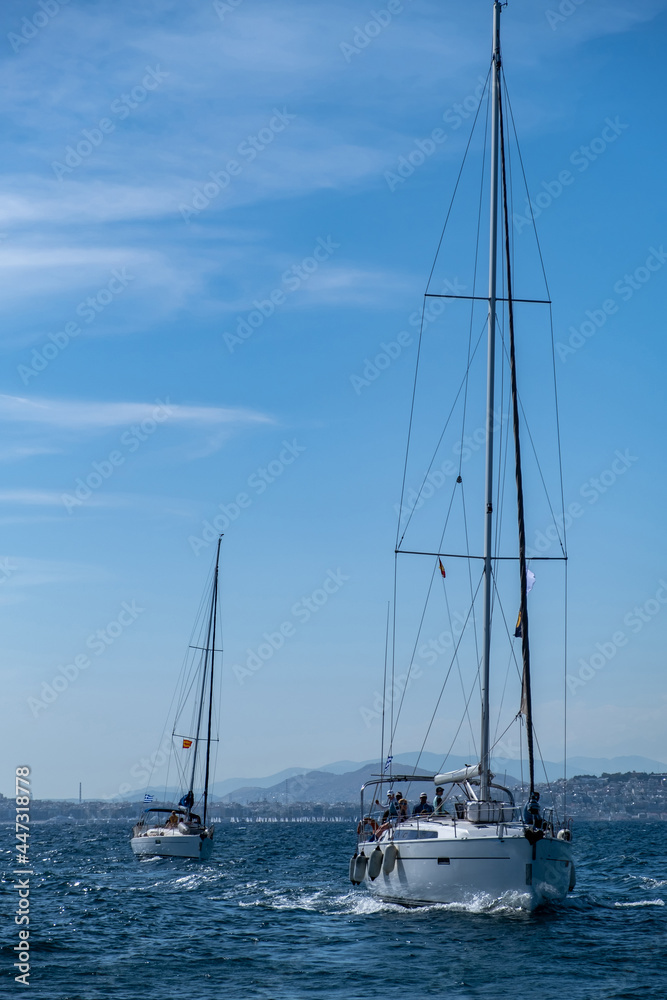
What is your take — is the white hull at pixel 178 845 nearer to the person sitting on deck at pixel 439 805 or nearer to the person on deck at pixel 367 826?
the person on deck at pixel 367 826

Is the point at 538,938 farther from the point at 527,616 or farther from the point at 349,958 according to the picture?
the point at 527,616

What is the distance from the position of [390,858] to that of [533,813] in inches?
200

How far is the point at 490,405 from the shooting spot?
3438cm

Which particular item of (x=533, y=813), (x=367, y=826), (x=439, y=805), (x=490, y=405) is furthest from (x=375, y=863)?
(x=490, y=405)

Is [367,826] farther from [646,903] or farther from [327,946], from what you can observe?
[327,946]

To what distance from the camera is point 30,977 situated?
23359mm

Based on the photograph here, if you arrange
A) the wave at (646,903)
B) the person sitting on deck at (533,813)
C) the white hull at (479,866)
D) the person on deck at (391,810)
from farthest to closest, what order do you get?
the wave at (646,903)
the person on deck at (391,810)
the person sitting on deck at (533,813)
the white hull at (479,866)

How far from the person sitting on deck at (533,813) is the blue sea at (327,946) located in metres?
2.31

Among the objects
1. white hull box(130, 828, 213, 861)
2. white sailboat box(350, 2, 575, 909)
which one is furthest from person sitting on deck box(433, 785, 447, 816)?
white hull box(130, 828, 213, 861)

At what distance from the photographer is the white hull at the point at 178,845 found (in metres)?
57.8

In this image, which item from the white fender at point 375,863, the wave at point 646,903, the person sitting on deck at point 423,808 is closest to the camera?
the white fender at point 375,863

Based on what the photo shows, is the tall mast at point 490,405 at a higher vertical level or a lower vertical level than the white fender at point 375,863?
higher

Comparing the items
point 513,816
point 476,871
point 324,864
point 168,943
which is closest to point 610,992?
point 476,871

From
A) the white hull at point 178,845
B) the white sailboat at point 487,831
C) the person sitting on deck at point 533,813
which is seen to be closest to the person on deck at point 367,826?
the white sailboat at point 487,831
